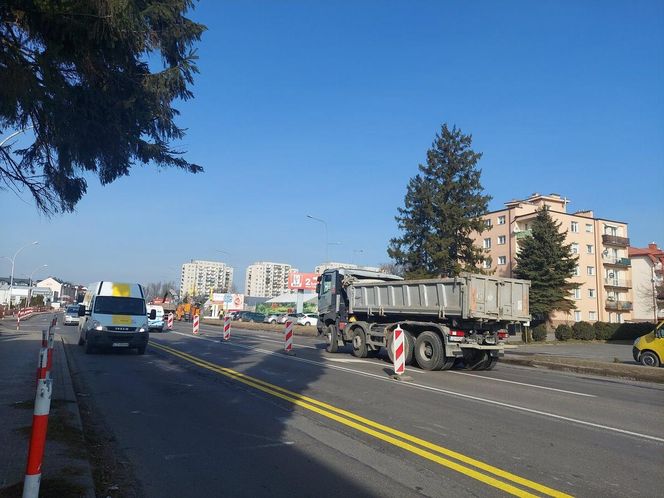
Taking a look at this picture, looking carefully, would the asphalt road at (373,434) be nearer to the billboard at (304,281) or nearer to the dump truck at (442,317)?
the dump truck at (442,317)

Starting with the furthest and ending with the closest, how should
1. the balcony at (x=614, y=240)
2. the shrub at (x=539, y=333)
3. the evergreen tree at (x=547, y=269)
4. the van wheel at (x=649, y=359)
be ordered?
the balcony at (x=614, y=240)
the evergreen tree at (x=547, y=269)
the shrub at (x=539, y=333)
the van wheel at (x=649, y=359)

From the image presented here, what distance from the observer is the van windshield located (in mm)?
17453

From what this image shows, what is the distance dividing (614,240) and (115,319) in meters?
66.3

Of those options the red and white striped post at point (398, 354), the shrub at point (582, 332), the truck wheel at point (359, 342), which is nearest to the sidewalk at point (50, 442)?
the red and white striped post at point (398, 354)

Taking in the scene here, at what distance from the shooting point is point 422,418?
27.0ft

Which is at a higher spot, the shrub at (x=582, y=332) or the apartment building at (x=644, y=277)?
the apartment building at (x=644, y=277)

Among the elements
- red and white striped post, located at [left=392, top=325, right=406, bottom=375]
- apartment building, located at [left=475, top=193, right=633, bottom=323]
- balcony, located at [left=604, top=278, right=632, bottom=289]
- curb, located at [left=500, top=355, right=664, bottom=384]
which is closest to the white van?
red and white striped post, located at [left=392, top=325, right=406, bottom=375]

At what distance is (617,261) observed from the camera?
6862cm

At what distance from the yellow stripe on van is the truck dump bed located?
8556 millimetres

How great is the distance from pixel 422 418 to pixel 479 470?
2.65m

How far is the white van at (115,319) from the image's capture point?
55.6 feet

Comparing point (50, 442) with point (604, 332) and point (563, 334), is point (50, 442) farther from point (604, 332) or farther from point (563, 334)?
point (604, 332)

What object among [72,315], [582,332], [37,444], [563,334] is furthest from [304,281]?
[37,444]

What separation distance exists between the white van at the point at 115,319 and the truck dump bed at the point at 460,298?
791 cm
